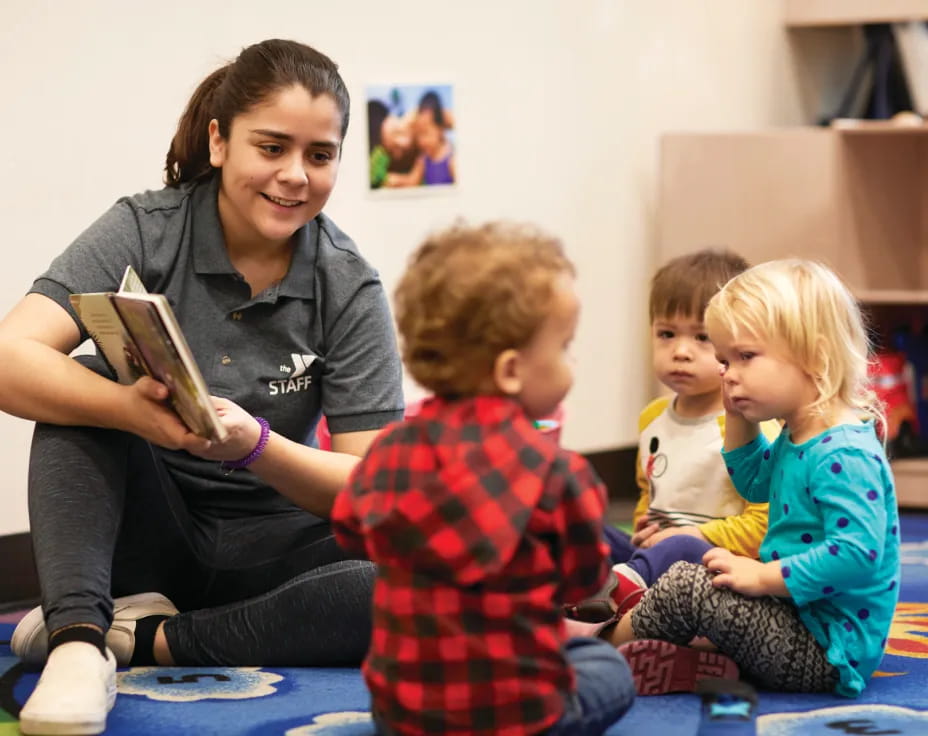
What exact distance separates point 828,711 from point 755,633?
112 millimetres

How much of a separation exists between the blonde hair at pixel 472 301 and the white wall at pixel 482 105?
1.14 metres

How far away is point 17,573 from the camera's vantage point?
7.22 ft

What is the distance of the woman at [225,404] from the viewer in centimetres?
160

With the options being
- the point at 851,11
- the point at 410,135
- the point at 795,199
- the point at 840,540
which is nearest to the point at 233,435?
the point at 840,540

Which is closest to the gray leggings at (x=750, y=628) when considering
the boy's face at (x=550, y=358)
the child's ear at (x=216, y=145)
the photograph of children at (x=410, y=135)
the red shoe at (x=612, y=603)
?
the red shoe at (x=612, y=603)

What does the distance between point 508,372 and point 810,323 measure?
19.0 inches

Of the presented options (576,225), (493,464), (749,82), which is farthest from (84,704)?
(749,82)

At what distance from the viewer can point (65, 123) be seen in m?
2.19

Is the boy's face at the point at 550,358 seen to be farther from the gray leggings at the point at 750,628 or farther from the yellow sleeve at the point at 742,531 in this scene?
the yellow sleeve at the point at 742,531

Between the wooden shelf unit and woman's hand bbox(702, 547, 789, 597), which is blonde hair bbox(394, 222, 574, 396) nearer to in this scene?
woman's hand bbox(702, 547, 789, 597)

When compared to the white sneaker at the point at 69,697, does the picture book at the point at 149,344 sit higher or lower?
higher

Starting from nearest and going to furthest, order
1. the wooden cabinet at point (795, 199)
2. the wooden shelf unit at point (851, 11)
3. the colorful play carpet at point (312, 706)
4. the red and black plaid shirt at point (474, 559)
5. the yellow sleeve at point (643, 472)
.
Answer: the red and black plaid shirt at point (474, 559) → the colorful play carpet at point (312, 706) → the yellow sleeve at point (643, 472) → the wooden cabinet at point (795, 199) → the wooden shelf unit at point (851, 11)

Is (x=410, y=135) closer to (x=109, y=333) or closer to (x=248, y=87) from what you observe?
(x=248, y=87)

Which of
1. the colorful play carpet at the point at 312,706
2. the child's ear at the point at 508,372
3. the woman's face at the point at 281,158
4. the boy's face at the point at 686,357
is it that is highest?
the woman's face at the point at 281,158
